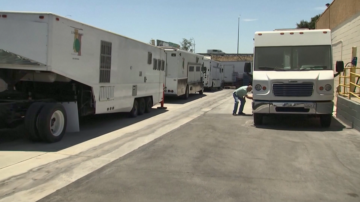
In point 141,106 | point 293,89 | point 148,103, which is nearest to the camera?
point 293,89

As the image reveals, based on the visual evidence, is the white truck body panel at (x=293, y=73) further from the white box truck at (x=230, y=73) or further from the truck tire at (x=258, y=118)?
the white box truck at (x=230, y=73)

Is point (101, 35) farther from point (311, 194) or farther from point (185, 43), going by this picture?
point (185, 43)

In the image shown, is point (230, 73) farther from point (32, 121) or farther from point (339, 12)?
point (32, 121)

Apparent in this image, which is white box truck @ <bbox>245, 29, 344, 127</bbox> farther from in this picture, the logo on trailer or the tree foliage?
the tree foliage

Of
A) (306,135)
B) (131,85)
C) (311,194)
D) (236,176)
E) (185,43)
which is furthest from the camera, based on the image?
(185,43)

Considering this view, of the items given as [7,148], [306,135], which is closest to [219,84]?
Result: [306,135]

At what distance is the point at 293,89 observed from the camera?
1027 centimetres

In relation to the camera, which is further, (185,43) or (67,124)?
(185,43)

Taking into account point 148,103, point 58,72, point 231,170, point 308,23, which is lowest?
point 231,170

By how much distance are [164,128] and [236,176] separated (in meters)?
5.22

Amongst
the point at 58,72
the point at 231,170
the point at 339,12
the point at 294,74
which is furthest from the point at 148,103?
the point at 339,12

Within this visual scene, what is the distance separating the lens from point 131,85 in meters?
12.3

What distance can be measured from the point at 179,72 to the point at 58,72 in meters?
12.6

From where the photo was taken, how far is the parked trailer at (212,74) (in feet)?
96.0
